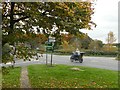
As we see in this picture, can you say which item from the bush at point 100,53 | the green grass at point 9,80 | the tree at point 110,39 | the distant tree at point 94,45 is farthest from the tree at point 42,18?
the distant tree at point 94,45

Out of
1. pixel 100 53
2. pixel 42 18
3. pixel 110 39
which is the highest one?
pixel 110 39

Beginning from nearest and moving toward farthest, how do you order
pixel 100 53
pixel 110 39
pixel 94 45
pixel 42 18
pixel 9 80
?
pixel 42 18 → pixel 9 80 → pixel 100 53 → pixel 110 39 → pixel 94 45

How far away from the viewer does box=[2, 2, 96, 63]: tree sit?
34.0ft

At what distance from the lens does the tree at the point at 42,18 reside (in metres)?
10.4

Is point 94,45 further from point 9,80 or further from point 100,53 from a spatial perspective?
point 9,80

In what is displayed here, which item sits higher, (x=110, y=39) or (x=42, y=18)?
(x=110, y=39)

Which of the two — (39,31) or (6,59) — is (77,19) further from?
(6,59)

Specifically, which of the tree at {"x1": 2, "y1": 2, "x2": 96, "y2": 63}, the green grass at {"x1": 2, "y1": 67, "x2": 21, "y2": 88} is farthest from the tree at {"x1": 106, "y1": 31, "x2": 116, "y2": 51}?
the tree at {"x1": 2, "y1": 2, "x2": 96, "y2": 63}

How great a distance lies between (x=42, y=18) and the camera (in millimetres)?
10453

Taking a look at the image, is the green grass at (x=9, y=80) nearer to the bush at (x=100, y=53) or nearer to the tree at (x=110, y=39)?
the bush at (x=100, y=53)

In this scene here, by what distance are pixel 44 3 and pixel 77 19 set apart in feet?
4.30

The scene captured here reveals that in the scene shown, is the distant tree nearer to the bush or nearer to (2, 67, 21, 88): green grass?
the bush

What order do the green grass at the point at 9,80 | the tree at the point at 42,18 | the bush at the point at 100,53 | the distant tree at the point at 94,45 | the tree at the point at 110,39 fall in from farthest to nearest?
the distant tree at the point at 94,45, the tree at the point at 110,39, the bush at the point at 100,53, the green grass at the point at 9,80, the tree at the point at 42,18

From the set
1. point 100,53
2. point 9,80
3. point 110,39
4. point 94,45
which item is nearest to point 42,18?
point 9,80
